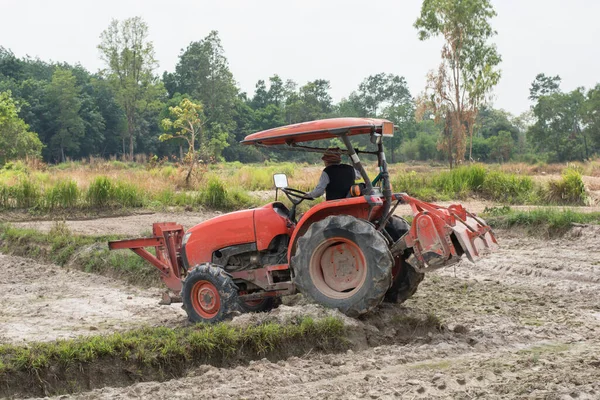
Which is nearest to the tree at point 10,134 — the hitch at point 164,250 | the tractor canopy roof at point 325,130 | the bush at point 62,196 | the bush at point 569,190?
the bush at point 62,196

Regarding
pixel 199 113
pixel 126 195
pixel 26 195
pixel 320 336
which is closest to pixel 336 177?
pixel 320 336

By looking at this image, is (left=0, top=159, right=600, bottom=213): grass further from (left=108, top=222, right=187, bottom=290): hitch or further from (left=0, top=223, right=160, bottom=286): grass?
(left=108, top=222, right=187, bottom=290): hitch

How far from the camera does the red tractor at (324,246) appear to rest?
23.1 feet

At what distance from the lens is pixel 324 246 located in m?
7.28

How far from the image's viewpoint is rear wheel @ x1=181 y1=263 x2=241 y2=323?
764cm

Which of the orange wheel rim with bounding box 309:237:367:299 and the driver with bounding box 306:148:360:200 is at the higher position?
the driver with bounding box 306:148:360:200

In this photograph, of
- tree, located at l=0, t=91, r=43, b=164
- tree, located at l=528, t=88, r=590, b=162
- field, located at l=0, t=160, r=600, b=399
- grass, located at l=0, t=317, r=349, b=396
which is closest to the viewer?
field, located at l=0, t=160, r=600, b=399

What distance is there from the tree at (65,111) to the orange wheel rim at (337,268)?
60679mm

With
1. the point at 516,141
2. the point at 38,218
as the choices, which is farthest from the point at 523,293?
the point at 516,141

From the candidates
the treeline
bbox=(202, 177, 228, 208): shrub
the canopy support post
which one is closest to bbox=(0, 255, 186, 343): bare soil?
the canopy support post

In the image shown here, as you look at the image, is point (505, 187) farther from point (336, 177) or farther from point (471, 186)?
point (336, 177)

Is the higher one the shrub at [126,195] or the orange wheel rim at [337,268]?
the shrub at [126,195]

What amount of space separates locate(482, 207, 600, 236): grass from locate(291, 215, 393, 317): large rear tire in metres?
7.41

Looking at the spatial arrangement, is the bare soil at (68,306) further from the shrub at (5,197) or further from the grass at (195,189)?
the shrub at (5,197)
